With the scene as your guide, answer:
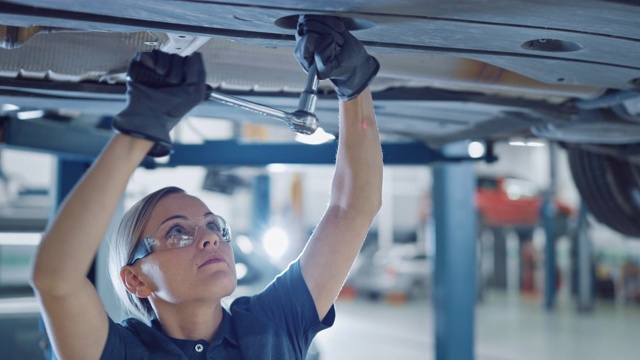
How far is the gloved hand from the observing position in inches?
41.0

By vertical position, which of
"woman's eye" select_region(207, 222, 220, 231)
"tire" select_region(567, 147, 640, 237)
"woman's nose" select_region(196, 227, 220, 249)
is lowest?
"woman's nose" select_region(196, 227, 220, 249)

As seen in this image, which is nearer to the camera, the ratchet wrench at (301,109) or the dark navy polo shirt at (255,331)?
the ratchet wrench at (301,109)

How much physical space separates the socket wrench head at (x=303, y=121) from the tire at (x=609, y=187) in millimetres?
1667

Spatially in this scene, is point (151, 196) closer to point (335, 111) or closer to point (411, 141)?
point (335, 111)

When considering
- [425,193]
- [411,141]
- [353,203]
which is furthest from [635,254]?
[353,203]

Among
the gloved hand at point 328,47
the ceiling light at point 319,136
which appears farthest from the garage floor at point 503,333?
the gloved hand at point 328,47

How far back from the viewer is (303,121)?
1115mm

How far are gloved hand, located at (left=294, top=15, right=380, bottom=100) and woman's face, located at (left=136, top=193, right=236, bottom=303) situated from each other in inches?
15.9

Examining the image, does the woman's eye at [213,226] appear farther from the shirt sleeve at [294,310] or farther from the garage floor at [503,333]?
the garage floor at [503,333]

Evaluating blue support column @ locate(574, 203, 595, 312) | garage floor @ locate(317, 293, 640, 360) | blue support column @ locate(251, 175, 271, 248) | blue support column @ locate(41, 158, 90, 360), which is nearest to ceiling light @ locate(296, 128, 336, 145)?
blue support column @ locate(41, 158, 90, 360)

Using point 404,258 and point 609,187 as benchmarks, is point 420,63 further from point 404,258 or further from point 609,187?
point 404,258

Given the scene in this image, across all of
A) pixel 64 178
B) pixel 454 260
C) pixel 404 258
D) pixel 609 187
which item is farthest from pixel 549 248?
pixel 64 178

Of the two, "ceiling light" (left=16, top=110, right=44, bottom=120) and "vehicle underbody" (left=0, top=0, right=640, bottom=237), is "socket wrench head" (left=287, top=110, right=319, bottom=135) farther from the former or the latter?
"ceiling light" (left=16, top=110, right=44, bottom=120)

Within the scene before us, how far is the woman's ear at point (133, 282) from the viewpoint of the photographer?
137 centimetres
